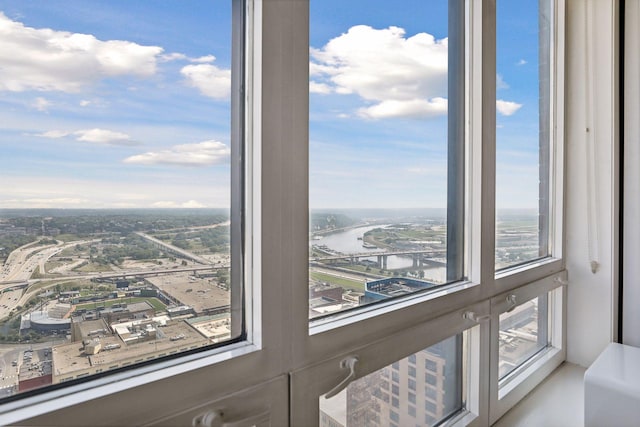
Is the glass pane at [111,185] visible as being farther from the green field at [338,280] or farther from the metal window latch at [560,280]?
the metal window latch at [560,280]

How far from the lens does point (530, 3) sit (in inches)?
57.4

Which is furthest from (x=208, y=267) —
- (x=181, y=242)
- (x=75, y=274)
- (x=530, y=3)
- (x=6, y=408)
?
(x=530, y=3)

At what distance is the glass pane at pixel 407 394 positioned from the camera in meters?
0.86

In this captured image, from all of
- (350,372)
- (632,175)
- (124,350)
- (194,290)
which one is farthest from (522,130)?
(124,350)

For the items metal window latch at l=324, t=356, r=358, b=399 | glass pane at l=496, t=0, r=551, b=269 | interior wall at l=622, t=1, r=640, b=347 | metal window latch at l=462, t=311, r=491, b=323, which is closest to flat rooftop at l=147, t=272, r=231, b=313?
metal window latch at l=324, t=356, r=358, b=399

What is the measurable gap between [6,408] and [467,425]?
1054 millimetres

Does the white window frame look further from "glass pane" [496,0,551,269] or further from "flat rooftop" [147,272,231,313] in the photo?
"glass pane" [496,0,551,269]

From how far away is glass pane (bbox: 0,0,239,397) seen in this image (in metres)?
0.51

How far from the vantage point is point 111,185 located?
1.88ft

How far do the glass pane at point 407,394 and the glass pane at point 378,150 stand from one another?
0.59ft

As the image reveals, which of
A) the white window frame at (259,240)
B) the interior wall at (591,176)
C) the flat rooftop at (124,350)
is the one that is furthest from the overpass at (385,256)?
the interior wall at (591,176)

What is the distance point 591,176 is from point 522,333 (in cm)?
69

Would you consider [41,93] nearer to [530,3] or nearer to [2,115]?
[2,115]

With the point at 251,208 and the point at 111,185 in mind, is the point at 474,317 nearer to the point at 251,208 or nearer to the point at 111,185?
the point at 251,208
